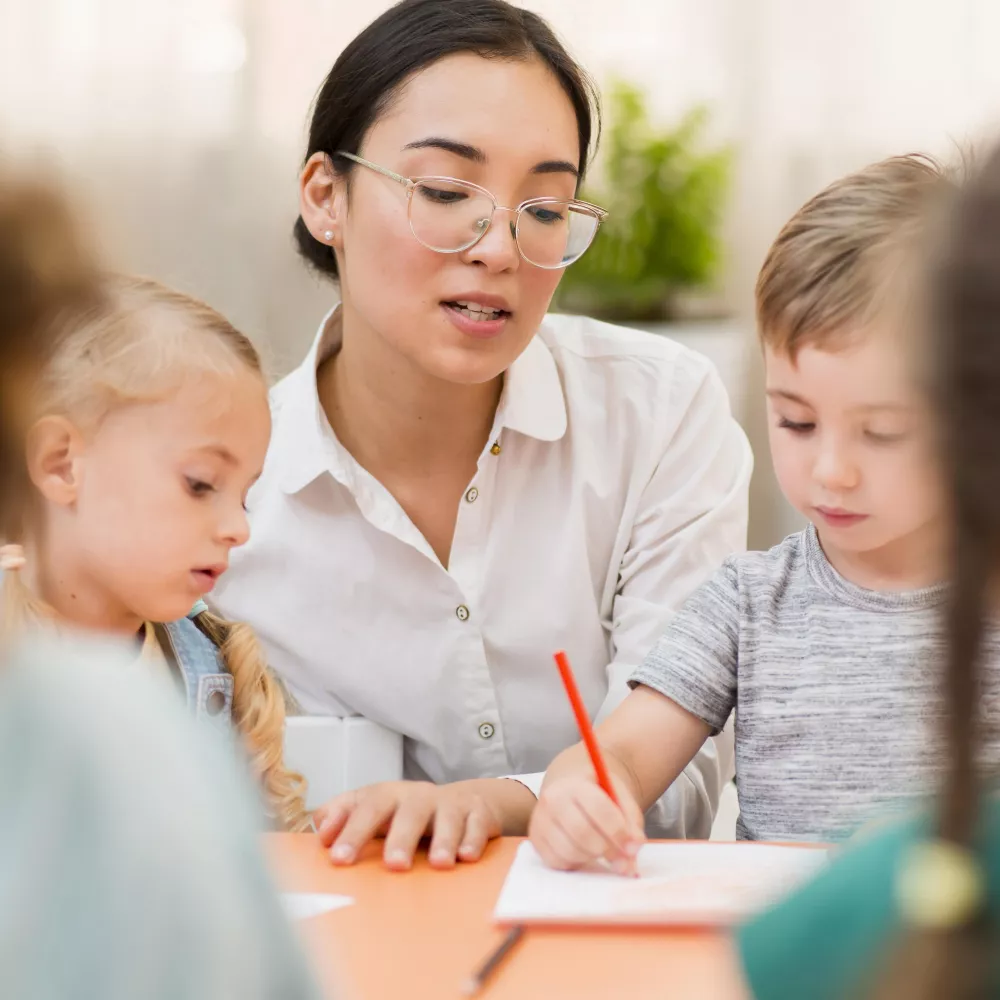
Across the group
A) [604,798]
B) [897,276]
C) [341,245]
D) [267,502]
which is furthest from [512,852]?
[341,245]

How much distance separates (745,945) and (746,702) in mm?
744

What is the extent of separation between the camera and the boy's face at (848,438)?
1.03 metres

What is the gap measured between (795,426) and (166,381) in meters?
0.53

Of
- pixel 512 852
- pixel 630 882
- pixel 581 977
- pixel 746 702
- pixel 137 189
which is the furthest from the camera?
pixel 137 189

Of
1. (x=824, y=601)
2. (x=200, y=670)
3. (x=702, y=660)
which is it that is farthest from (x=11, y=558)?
(x=824, y=601)

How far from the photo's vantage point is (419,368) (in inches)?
62.2

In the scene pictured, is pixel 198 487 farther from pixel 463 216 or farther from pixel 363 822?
pixel 463 216

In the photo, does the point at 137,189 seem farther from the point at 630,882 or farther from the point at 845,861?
the point at 845,861

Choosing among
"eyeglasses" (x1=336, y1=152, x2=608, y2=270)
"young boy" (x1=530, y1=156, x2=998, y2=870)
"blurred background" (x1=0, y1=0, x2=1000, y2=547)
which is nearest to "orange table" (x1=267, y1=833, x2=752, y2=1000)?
"young boy" (x1=530, y1=156, x2=998, y2=870)

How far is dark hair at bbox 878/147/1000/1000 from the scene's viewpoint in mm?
390

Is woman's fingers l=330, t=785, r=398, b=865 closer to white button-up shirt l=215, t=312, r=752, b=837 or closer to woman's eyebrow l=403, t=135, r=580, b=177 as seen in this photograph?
white button-up shirt l=215, t=312, r=752, b=837

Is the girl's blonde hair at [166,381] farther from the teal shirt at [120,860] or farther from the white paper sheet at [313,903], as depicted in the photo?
the teal shirt at [120,860]

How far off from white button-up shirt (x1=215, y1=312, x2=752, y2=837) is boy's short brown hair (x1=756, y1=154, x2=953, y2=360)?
1.56 ft

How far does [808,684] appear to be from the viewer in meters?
1.16
